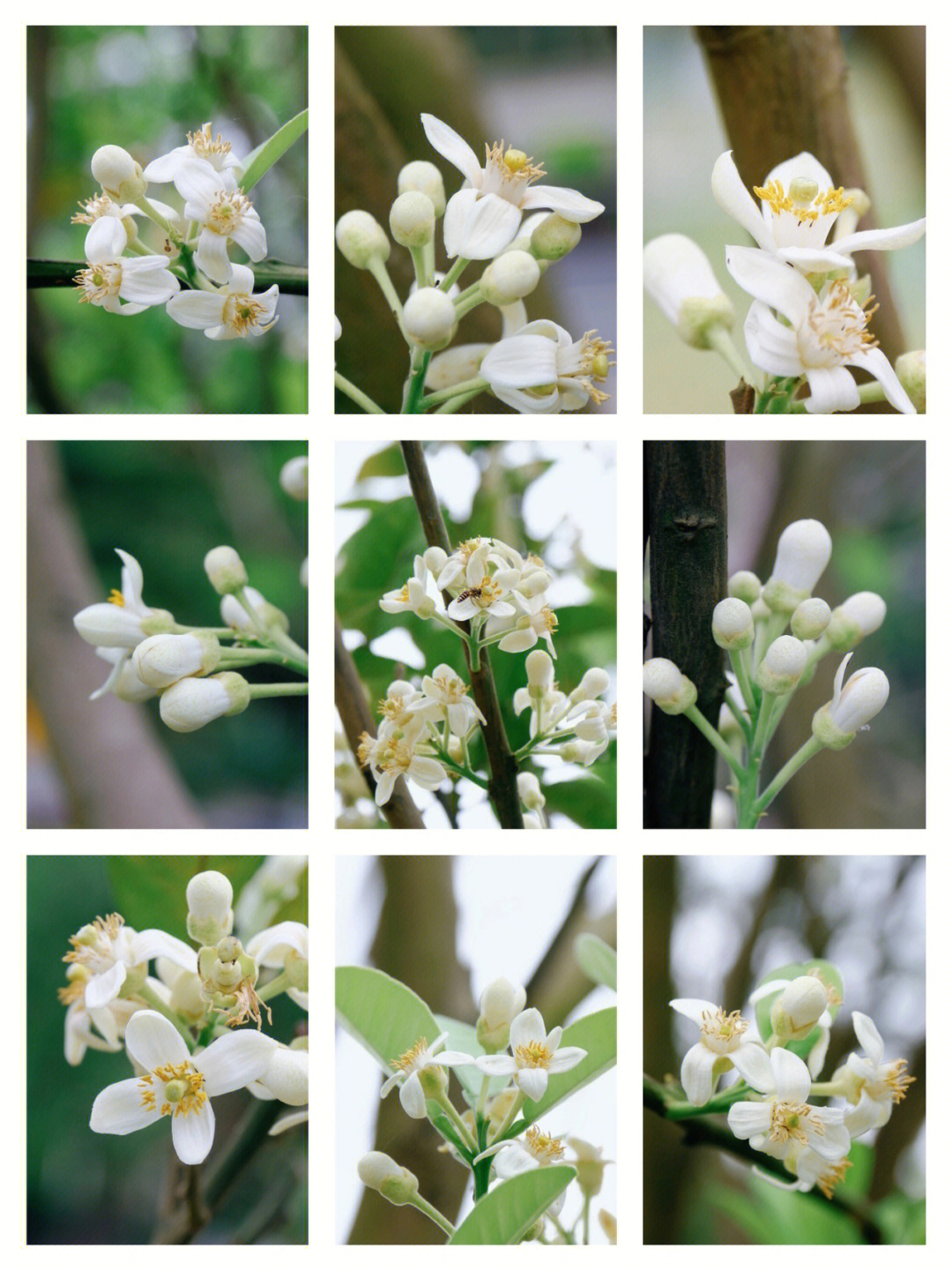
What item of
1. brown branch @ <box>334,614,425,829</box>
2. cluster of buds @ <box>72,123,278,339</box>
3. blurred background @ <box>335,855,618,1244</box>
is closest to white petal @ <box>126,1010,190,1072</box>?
blurred background @ <box>335,855,618,1244</box>

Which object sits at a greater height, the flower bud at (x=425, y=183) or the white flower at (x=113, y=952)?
the flower bud at (x=425, y=183)

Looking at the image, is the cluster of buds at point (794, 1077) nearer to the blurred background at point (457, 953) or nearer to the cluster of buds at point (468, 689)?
the blurred background at point (457, 953)

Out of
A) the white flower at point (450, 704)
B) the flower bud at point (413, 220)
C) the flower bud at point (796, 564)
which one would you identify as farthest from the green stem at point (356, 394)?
the flower bud at point (796, 564)

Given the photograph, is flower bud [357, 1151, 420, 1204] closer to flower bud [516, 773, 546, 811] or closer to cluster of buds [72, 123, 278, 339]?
flower bud [516, 773, 546, 811]

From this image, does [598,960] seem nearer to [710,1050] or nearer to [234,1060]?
[710,1050]

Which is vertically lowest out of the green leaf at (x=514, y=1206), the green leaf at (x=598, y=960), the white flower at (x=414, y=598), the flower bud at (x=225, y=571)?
the green leaf at (x=514, y=1206)

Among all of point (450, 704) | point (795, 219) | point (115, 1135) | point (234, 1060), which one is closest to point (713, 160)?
point (795, 219)
